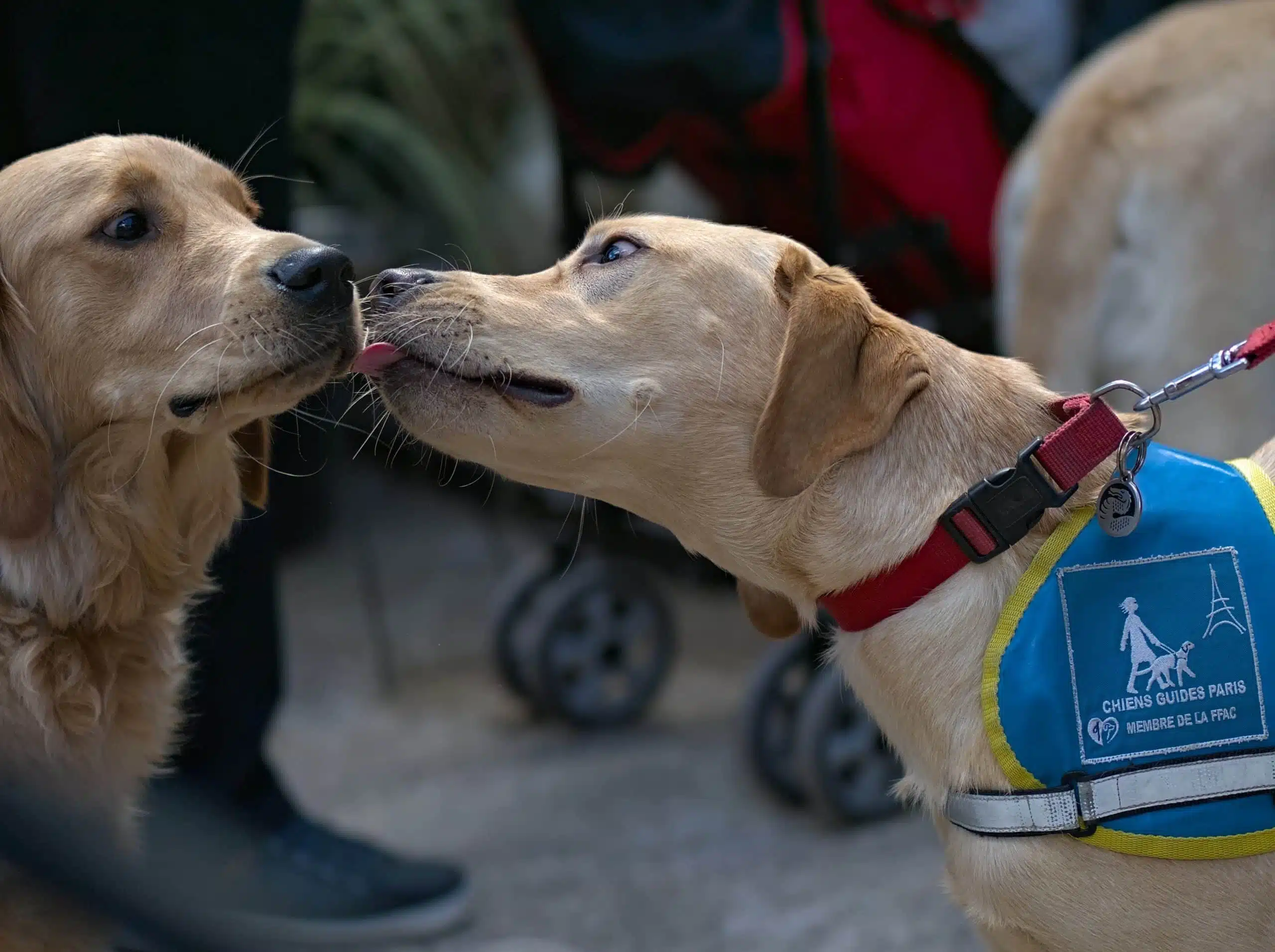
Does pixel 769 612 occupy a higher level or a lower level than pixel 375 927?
higher

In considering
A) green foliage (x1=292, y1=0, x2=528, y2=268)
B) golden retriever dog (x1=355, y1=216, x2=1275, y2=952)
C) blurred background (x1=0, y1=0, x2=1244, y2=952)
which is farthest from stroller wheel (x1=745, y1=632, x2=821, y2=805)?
green foliage (x1=292, y1=0, x2=528, y2=268)

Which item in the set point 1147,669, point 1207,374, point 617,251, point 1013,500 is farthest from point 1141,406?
point 617,251

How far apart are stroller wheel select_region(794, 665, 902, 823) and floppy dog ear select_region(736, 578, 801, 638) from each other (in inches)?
45.3

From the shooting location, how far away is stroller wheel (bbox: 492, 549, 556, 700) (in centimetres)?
410

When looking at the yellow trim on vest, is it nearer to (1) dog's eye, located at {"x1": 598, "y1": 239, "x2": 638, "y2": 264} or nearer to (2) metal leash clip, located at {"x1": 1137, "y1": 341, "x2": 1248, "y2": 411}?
(2) metal leash clip, located at {"x1": 1137, "y1": 341, "x2": 1248, "y2": 411}

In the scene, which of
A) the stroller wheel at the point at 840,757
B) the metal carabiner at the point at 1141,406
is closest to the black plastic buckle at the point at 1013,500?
the metal carabiner at the point at 1141,406

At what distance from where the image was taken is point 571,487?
1.97 meters

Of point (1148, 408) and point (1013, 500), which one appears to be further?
point (1148, 408)

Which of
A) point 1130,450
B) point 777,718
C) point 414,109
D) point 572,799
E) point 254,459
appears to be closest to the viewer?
point 1130,450

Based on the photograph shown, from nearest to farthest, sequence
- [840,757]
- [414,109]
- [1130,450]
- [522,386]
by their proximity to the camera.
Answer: [1130,450] → [522,386] → [840,757] → [414,109]

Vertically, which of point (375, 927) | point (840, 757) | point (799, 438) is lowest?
point (375, 927)

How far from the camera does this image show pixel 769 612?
2156mm

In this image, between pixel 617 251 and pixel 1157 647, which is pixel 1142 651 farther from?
pixel 617 251

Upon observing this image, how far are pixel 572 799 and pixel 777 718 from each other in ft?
2.15
